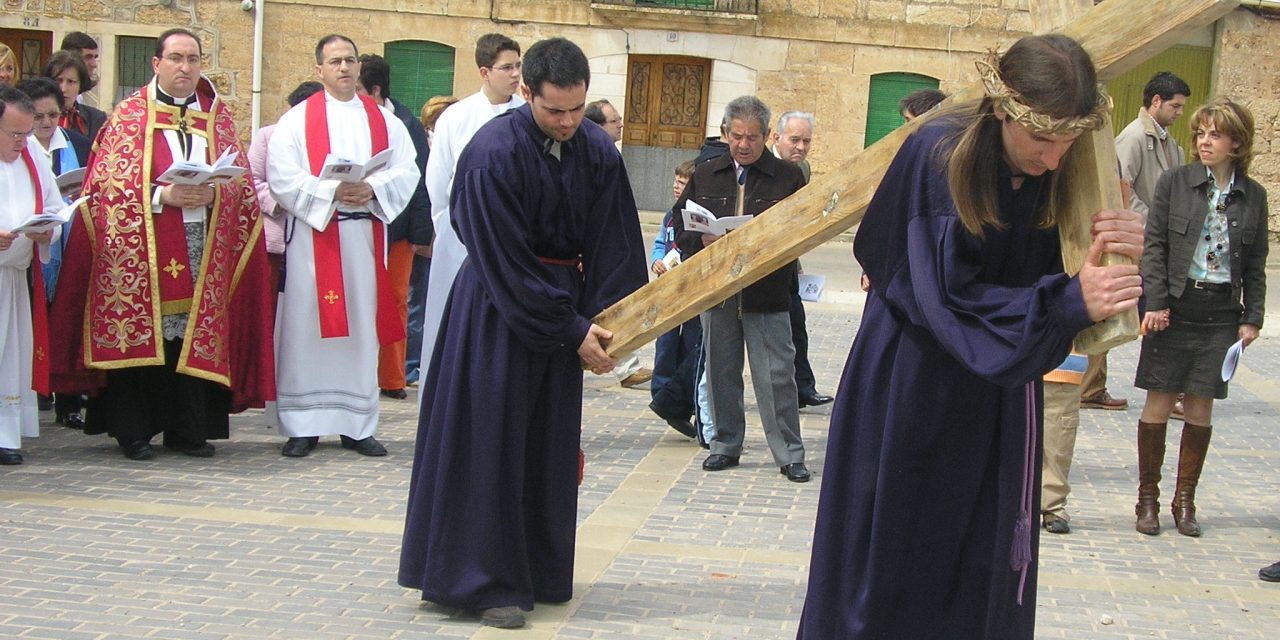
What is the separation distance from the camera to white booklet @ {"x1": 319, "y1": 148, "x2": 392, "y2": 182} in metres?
7.69

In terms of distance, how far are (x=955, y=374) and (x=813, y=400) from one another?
247 inches

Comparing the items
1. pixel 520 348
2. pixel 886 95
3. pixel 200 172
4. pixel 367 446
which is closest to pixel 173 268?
pixel 200 172

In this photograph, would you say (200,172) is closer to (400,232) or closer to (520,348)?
(400,232)

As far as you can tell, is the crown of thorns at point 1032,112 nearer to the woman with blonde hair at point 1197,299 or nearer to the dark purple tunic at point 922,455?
the dark purple tunic at point 922,455

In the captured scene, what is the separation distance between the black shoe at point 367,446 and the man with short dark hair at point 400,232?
5.22 ft

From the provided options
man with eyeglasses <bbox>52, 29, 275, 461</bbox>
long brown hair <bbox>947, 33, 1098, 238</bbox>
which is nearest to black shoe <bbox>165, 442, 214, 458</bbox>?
man with eyeglasses <bbox>52, 29, 275, 461</bbox>

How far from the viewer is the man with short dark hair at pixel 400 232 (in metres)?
9.74

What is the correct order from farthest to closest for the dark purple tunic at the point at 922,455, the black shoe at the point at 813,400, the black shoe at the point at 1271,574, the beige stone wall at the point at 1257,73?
the beige stone wall at the point at 1257,73
the black shoe at the point at 813,400
the black shoe at the point at 1271,574
the dark purple tunic at the point at 922,455

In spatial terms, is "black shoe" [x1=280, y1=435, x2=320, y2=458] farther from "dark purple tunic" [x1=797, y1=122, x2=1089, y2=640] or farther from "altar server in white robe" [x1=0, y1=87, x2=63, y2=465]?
"dark purple tunic" [x1=797, y1=122, x2=1089, y2=640]

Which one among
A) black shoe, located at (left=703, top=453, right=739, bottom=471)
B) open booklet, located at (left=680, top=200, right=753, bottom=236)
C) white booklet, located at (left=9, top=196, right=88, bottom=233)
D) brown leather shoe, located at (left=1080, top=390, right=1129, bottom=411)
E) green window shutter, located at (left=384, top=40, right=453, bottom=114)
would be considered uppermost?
green window shutter, located at (left=384, top=40, right=453, bottom=114)

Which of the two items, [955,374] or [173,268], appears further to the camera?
[173,268]

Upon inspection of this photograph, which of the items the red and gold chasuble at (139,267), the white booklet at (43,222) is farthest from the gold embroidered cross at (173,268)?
the white booklet at (43,222)

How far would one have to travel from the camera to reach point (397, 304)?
32.0ft

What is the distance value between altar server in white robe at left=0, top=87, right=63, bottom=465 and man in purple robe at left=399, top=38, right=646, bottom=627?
10.2ft
